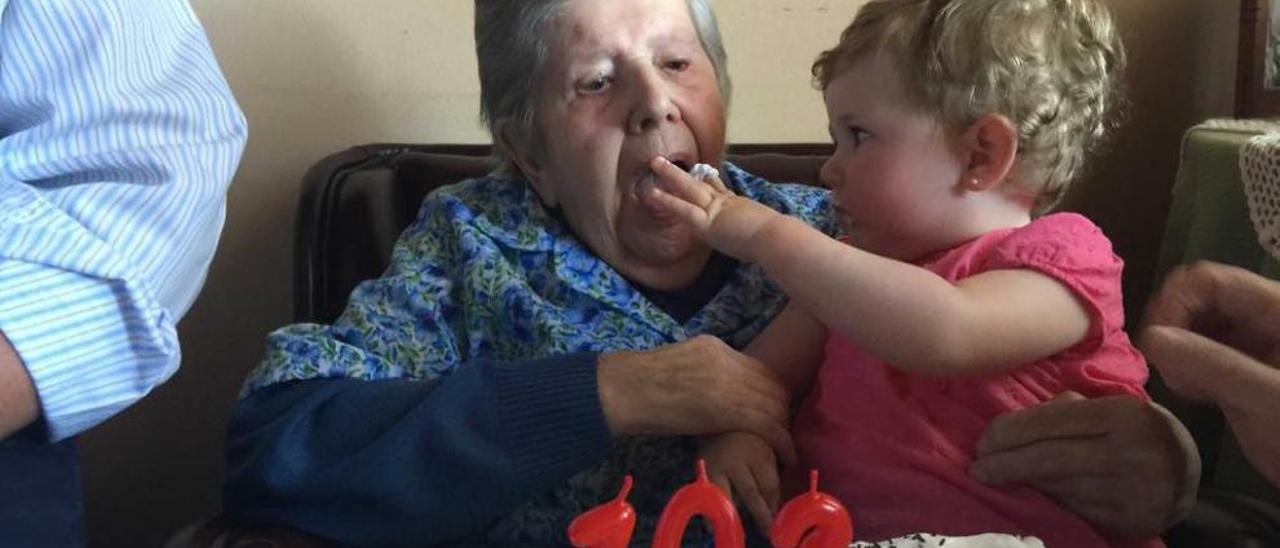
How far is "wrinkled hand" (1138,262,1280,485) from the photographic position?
0.93m

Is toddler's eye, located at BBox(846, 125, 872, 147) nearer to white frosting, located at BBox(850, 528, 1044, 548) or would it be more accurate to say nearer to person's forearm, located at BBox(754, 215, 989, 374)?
person's forearm, located at BBox(754, 215, 989, 374)

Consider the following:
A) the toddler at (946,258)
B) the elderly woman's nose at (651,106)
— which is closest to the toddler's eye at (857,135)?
the toddler at (946,258)

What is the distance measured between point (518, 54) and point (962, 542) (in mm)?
788

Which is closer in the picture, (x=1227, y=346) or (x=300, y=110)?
(x=1227, y=346)

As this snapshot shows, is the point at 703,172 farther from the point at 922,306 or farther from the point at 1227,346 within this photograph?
the point at 1227,346

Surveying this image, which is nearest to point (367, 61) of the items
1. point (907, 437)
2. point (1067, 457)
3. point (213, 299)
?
point (213, 299)

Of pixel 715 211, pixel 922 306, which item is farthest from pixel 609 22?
pixel 922 306

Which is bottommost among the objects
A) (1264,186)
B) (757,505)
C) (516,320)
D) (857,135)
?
(757,505)

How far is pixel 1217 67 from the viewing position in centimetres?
207

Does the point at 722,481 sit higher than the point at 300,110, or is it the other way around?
the point at 300,110

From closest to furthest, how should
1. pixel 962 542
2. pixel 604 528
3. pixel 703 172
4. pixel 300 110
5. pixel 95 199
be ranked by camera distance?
1. pixel 604 528
2. pixel 962 542
3. pixel 95 199
4. pixel 703 172
5. pixel 300 110

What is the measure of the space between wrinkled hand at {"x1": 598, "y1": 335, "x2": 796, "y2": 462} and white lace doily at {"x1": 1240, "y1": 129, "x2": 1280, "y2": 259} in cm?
55

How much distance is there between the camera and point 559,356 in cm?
131

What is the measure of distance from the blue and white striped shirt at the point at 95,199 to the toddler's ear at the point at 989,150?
0.72 m
